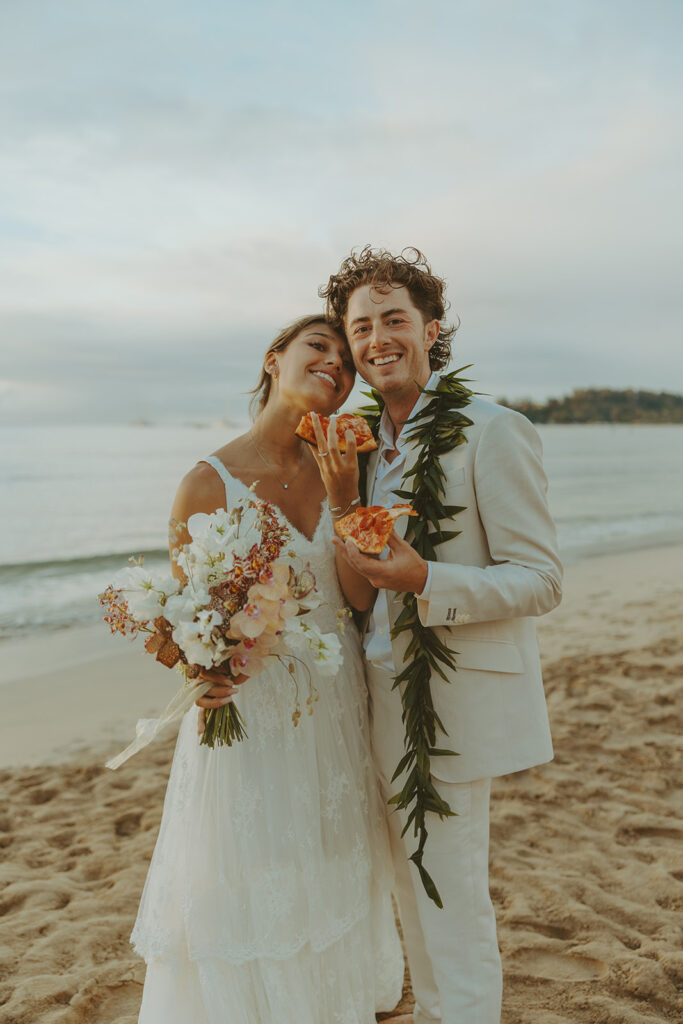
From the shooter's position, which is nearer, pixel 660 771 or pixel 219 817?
pixel 219 817

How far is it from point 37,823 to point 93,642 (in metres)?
5.05

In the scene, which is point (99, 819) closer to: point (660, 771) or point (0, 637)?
point (660, 771)

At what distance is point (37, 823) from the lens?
577 centimetres

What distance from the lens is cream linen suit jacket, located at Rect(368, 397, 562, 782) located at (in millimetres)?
3008

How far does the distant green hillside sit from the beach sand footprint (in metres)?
65.6

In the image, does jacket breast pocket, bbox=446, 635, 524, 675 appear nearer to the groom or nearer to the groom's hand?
the groom

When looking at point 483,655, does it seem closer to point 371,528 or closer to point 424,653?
point 424,653

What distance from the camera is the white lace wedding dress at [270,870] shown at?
2.98 m

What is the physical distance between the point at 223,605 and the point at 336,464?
0.72 m

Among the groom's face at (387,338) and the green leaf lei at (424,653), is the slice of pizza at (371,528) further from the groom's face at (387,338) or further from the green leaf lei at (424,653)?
the groom's face at (387,338)

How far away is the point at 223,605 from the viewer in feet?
8.53

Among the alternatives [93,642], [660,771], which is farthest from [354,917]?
[93,642]

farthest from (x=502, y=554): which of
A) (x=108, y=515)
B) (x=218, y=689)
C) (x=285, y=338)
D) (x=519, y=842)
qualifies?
(x=108, y=515)

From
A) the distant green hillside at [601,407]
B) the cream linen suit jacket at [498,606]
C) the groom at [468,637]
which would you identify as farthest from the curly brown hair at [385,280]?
the distant green hillside at [601,407]
